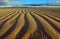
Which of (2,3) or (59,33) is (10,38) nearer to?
(59,33)

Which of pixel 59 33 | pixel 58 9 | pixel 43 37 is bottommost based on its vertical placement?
pixel 58 9

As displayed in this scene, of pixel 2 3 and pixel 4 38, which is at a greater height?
pixel 4 38

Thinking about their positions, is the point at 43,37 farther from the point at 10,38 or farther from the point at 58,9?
the point at 58,9

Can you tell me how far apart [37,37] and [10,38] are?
0.57 meters

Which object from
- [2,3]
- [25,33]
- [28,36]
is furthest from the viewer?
[2,3]

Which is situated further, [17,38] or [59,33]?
[59,33]

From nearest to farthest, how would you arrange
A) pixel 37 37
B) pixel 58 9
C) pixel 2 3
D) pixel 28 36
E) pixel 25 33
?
pixel 37 37, pixel 28 36, pixel 25 33, pixel 2 3, pixel 58 9

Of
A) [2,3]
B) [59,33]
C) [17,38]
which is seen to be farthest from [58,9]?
[17,38]

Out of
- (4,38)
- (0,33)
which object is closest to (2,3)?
(0,33)

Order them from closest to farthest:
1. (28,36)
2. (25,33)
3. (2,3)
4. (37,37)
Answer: (37,37), (28,36), (25,33), (2,3)

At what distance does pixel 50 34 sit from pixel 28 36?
1.67 ft

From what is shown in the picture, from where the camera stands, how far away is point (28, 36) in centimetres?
383

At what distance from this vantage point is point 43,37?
140 inches

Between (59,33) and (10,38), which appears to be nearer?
(10,38)
